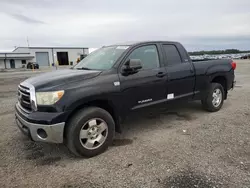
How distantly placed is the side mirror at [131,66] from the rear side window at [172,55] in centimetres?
103

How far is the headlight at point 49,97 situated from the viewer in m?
Result: 3.07

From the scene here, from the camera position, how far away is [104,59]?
419cm

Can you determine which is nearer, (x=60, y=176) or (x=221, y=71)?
(x=60, y=176)

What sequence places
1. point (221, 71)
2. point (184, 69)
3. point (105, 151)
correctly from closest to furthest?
point (105, 151)
point (184, 69)
point (221, 71)

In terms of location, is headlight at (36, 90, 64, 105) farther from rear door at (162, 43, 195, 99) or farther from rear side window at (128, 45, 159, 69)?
rear door at (162, 43, 195, 99)

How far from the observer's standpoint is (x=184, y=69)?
471 centimetres

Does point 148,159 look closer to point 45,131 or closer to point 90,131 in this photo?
point 90,131

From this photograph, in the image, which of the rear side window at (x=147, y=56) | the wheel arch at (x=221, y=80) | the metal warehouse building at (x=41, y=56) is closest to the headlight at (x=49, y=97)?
the rear side window at (x=147, y=56)

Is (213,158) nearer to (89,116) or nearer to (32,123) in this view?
(89,116)

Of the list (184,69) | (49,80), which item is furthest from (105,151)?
(184,69)

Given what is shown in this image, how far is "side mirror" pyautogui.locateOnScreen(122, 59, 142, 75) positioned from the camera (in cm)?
366

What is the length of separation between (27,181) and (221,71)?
199 inches

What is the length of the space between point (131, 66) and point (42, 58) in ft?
179

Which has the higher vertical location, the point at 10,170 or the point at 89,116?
the point at 89,116
